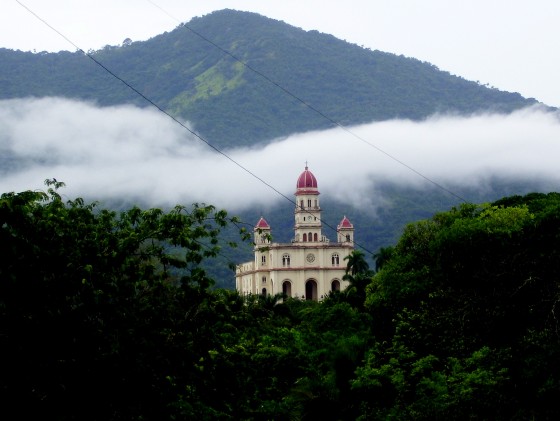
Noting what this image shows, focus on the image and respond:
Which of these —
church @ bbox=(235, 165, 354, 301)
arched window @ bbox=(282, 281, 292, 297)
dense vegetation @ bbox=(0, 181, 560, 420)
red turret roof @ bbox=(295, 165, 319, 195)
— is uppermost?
red turret roof @ bbox=(295, 165, 319, 195)

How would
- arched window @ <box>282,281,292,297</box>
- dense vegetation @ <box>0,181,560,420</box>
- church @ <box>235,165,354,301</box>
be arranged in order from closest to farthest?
1. dense vegetation @ <box>0,181,560,420</box>
2. church @ <box>235,165,354,301</box>
3. arched window @ <box>282,281,292,297</box>

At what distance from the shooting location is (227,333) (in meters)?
24.1

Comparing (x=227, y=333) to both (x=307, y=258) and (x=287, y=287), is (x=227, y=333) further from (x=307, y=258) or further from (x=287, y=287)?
(x=287, y=287)

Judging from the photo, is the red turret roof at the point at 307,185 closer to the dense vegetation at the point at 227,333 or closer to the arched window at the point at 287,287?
the arched window at the point at 287,287

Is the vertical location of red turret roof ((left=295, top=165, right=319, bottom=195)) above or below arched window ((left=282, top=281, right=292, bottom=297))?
above

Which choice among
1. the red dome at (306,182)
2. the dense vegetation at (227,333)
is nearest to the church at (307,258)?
the red dome at (306,182)

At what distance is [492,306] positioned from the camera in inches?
1045

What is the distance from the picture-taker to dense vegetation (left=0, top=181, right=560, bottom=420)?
16.4 metres

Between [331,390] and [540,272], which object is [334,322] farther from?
[331,390]

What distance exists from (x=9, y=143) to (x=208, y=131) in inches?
1414

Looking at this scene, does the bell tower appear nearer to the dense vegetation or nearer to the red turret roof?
the red turret roof

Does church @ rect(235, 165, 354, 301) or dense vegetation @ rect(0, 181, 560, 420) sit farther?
church @ rect(235, 165, 354, 301)

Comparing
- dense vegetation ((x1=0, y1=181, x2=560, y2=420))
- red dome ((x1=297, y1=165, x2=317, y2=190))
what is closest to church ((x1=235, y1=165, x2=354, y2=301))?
red dome ((x1=297, y1=165, x2=317, y2=190))

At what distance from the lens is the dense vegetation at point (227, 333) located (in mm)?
16359
